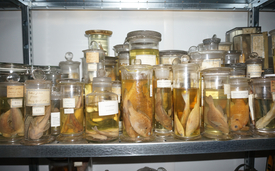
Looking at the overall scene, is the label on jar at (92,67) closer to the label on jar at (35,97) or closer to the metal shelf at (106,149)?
the label on jar at (35,97)

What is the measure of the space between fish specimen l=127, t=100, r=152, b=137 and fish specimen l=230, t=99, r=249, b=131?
0.42 m

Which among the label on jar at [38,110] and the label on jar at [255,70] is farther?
the label on jar at [255,70]

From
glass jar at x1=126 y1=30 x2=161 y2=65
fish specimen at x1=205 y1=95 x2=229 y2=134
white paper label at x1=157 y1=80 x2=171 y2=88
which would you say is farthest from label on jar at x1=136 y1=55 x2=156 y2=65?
fish specimen at x1=205 y1=95 x2=229 y2=134

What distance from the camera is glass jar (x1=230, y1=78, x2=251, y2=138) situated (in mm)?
744

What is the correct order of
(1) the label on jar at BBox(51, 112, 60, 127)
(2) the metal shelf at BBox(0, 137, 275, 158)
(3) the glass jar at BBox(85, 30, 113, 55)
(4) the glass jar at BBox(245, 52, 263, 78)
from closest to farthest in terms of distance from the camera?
(2) the metal shelf at BBox(0, 137, 275, 158), (1) the label on jar at BBox(51, 112, 60, 127), (4) the glass jar at BBox(245, 52, 263, 78), (3) the glass jar at BBox(85, 30, 113, 55)

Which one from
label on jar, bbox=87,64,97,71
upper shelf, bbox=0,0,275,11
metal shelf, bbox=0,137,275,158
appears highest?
upper shelf, bbox=0,0,275,11

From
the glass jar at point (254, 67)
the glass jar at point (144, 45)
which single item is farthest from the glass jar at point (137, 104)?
the glass jar at point (254, 67)

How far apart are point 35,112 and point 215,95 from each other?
2.57 ft

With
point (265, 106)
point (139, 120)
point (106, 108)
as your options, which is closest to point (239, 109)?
point (265, 106)

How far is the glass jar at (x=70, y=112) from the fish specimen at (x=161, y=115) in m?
0.37

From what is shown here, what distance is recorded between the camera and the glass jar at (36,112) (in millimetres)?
662

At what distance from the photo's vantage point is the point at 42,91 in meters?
0.67

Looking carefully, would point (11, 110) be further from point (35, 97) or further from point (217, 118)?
point (217, 118)

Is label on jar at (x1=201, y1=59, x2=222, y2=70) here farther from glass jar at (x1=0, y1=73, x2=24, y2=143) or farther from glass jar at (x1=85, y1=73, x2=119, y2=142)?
glass jar at (x1=0, y1=73, x2=24, y2=143)
